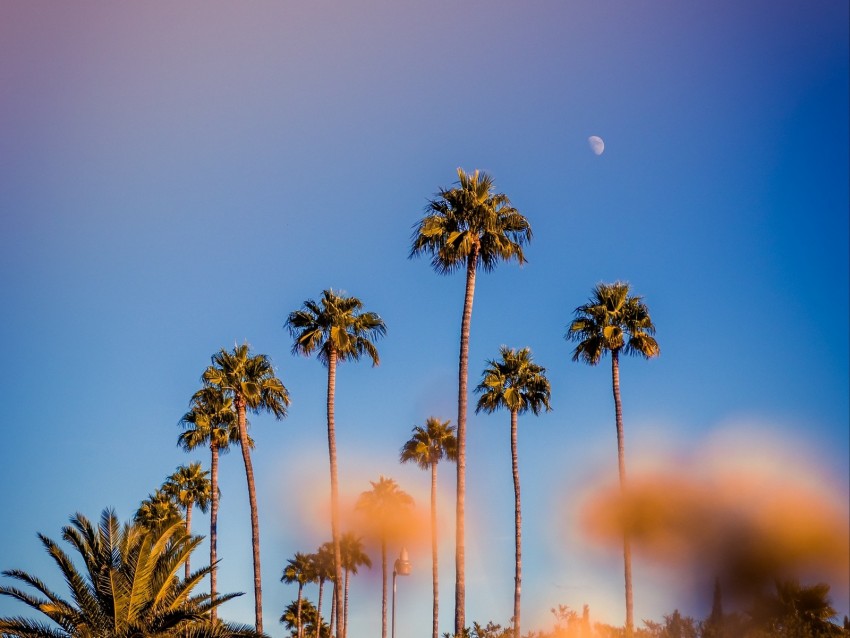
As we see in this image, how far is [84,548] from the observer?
28422 millimetres

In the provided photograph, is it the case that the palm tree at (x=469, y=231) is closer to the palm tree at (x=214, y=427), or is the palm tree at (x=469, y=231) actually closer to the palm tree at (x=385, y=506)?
the palm tree at (x=214, y=427)

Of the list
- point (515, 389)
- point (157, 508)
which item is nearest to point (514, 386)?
point (515, 389)

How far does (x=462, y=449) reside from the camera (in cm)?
2977

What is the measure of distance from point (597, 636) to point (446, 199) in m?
20.8

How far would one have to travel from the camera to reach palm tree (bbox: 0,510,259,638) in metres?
26.7

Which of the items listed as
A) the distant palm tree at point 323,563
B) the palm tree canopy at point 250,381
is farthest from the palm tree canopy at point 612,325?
the distant palm tree at point 323,563

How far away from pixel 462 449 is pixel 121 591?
13114 millimetres

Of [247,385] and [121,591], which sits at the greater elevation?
[247,385]

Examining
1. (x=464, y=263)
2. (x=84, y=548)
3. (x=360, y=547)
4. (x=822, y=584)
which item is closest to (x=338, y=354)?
(x=464, y=263)

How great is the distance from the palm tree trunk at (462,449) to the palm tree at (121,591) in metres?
7.29

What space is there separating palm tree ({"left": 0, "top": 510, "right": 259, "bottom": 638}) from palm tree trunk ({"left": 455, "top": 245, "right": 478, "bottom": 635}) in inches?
287

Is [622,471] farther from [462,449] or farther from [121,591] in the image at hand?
[121,591]

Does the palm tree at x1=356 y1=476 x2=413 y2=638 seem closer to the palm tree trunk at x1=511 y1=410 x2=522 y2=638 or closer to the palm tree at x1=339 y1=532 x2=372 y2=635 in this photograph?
the palm tree at x1=339 y1=532 x2=372 y2=635

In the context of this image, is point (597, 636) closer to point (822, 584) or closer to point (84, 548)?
point (822, 584)
